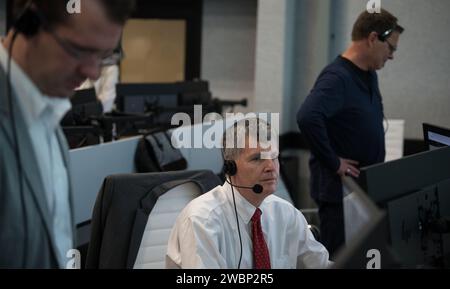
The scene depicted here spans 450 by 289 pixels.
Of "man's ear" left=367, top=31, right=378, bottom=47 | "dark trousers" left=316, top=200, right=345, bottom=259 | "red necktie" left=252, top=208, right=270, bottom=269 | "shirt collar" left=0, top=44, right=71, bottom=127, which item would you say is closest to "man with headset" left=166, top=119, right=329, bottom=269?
"red necktie" left=252, top=208, right=270, bottom=269

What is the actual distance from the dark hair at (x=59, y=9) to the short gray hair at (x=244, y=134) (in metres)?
0.88

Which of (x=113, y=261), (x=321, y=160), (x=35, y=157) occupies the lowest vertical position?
(x=113, y=261)

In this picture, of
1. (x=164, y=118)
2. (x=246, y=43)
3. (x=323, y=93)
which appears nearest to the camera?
(x=323, y=93)

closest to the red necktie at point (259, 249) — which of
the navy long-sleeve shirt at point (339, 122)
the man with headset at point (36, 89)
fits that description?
the man with headset at point (36, 89)

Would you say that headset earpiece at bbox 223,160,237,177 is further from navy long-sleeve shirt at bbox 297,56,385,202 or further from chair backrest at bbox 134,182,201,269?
navy long-sleeve shirt at bbox 297,56,385,202

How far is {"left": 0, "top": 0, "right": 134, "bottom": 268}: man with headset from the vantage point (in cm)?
99

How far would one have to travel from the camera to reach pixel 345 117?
2.68 metres

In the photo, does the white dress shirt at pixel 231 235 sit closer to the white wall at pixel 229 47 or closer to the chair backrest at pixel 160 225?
the chair backrest at pixel 160 225

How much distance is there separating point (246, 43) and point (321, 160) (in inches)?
148

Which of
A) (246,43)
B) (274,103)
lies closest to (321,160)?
(274,103)

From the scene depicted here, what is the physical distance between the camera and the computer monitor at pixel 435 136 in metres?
1.89

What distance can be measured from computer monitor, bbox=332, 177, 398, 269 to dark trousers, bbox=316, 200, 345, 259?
153 cm

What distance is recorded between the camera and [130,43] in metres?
6.74
